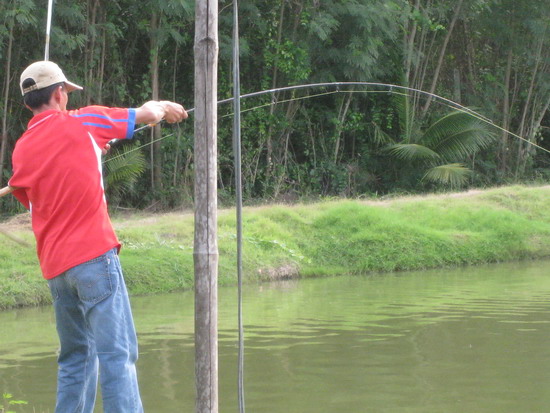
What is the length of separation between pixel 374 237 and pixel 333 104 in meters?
5.79

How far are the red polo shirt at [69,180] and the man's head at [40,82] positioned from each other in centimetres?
6

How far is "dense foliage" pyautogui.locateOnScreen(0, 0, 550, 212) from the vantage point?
13.7m

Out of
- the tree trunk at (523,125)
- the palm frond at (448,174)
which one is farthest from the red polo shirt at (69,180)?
the tree trunk at (523,125)

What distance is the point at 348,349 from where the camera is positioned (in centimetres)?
669

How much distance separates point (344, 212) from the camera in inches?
484

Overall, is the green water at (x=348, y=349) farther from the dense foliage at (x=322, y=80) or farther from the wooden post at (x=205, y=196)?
the dense foliage at (x=322, y=80)

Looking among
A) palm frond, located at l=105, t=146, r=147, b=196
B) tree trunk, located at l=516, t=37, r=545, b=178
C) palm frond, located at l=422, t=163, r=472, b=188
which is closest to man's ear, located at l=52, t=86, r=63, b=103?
palm frond, located at l=105, t=146, r=147, b=196

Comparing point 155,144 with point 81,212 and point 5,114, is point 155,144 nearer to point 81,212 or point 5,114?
point 5,114

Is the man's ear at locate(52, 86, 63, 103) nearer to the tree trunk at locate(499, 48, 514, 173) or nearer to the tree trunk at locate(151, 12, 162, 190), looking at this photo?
the tree trunk at locate(151, 12, 162, 190)

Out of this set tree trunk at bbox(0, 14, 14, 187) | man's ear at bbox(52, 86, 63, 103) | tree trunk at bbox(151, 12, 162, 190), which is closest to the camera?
man's ear at bbox(52, 86, 63, 103)

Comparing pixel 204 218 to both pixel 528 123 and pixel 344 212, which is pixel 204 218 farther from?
pixel 528 123

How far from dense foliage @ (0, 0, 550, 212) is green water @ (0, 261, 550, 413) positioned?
209 inches

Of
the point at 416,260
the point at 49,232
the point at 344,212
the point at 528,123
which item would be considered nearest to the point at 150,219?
the point at 344,212

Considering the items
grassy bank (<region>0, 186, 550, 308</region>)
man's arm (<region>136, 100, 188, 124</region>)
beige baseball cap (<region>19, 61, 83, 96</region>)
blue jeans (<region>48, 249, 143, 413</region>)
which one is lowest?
grassy bank (<region>0, 186, 550, 308</region>)
